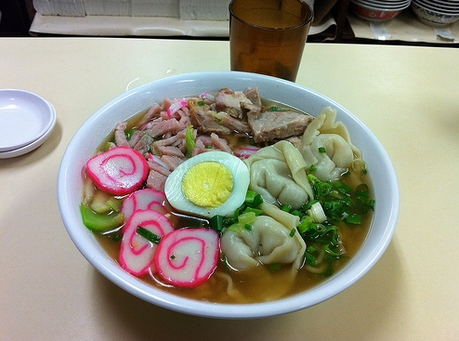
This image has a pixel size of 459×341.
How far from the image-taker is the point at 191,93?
141 centimetres

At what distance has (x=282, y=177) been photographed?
1.17 metres

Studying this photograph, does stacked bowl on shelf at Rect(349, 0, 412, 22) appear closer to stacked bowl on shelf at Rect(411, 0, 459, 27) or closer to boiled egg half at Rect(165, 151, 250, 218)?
stacked bowl on shelf at Rect(411, 0, 459, 27)

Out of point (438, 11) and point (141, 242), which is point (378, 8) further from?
point (141, 242)

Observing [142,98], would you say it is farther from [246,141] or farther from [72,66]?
[72,66]

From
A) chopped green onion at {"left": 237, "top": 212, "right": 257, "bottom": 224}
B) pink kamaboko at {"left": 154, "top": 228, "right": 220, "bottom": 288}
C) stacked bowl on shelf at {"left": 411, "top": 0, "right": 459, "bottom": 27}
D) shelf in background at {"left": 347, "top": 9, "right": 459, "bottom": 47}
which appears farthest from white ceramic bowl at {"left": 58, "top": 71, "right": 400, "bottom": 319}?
stacked bowl on shelf at {"left": 411, "top": 0, "right": 459, "bottom": 27}

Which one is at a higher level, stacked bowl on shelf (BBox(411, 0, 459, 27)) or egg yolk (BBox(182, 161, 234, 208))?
egg yolk (BBox(182, 161, 234, 208))

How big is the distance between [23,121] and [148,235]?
2.72 ft

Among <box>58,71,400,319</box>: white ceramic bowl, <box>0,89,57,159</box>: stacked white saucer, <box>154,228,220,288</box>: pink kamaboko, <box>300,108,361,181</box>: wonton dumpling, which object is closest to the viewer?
<box>58,71,400,319</box>: white ceramic bowl

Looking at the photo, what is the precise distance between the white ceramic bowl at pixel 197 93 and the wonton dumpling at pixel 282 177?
0.21 metres

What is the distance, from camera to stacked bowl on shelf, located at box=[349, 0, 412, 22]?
2932mm

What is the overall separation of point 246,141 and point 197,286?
598mm

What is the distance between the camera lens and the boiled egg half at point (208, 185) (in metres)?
1.09

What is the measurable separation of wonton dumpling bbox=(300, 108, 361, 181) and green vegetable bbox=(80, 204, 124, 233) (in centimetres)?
62

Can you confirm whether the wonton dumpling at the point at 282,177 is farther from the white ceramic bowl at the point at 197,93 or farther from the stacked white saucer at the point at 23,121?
the stacked white saucer at the point at 23,121
